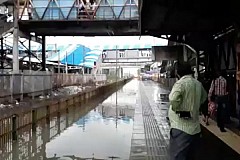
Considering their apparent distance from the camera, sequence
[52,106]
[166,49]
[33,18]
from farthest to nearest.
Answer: [33,18] → [166,49] → [52,106]

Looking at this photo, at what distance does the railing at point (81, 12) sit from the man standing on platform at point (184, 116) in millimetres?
27774

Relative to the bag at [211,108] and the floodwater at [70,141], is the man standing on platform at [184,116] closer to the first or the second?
the floodwater at [70,141]

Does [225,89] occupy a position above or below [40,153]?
above

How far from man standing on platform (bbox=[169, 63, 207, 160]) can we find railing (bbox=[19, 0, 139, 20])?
2777cm

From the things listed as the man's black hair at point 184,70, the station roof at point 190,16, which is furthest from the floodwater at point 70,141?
the man's black hair at point 184,70

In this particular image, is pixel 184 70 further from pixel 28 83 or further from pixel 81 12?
pixel 81 12

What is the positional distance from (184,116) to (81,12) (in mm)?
29363

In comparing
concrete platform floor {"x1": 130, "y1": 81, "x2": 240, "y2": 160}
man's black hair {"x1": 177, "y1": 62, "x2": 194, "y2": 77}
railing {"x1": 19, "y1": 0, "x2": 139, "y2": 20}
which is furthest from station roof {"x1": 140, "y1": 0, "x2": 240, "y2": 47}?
railing {"x1": 19, "y1": 0, "x2": 139, "y2": 20}

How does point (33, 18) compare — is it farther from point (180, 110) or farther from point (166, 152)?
point (180, 110)

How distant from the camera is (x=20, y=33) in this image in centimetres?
3497

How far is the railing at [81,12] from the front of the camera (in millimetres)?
33719

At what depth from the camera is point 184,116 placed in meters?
5.91

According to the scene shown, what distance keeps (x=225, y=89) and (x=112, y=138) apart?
397cm

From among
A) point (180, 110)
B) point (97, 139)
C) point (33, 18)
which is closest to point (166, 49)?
point (33, 18)
